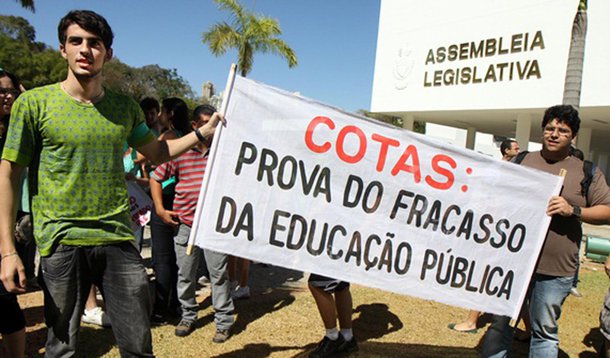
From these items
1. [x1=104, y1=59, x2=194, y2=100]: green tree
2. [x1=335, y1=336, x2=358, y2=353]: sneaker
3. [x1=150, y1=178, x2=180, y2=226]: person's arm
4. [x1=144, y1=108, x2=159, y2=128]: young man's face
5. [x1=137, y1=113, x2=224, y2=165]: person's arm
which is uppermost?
[x1=104, y1=59, x2=194, y2=100]: green tree

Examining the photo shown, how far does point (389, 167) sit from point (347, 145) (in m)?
0.31

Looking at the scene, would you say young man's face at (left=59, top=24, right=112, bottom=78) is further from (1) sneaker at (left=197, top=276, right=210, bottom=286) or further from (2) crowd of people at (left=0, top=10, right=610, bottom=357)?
(1) sneaker at (left=197, top=276, right=210, bottom=286)

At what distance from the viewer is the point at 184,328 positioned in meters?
3.75

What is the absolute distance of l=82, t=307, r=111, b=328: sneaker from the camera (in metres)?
3.76

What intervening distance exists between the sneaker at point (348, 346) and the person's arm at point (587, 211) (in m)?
1.83

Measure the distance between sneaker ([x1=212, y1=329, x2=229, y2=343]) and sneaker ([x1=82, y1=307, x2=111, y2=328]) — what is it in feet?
3.22

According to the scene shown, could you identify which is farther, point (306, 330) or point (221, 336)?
point (306, 330)

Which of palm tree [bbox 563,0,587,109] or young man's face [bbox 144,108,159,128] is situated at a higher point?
palm tree [bbox 563,0,587,109]

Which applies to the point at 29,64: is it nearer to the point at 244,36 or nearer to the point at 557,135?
the point at 244,36

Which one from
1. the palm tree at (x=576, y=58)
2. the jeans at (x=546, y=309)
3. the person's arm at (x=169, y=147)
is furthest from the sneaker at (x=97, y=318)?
the palm tree at (x=576, y=58)

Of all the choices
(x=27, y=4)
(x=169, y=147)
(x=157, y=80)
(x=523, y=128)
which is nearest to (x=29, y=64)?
(x=27, y=4)

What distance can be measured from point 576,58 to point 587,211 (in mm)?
5465

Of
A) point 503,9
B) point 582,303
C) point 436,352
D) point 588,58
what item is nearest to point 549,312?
point 436,352

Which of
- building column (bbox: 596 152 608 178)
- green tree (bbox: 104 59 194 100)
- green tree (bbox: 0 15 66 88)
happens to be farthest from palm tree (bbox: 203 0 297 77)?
green tree (bbox: 104 59 194 100)
